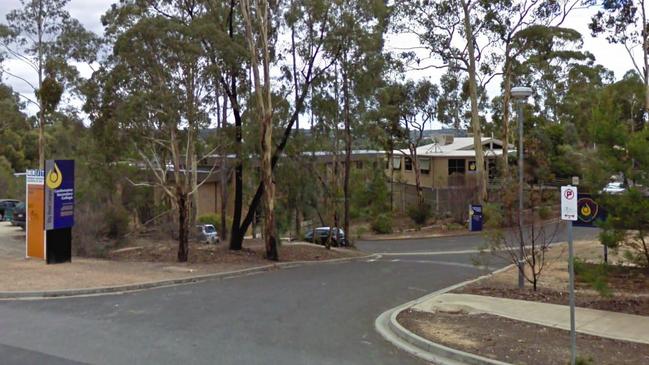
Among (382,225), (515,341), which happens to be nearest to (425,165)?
(382,225)

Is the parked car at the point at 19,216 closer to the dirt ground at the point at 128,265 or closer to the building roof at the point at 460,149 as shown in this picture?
the dirt ground at the point at 128,265

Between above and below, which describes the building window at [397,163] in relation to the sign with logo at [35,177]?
above

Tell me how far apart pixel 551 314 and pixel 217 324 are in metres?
6.06

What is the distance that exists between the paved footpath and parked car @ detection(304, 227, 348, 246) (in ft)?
71.2

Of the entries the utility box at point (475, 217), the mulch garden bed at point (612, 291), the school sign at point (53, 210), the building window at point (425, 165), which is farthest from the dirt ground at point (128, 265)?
the building window at point (425, 165)

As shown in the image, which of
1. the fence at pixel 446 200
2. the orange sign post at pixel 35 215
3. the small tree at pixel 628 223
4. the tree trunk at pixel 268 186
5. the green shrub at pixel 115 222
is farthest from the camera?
the fence at pixel 446 200

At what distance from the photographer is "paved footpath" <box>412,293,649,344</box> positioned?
9969 mm

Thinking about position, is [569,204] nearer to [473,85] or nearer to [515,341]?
[515,341]

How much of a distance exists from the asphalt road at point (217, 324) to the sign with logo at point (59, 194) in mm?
5545

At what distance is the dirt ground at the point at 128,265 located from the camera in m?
14.8

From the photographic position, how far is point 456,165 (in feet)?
185

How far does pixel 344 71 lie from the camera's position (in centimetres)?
2700

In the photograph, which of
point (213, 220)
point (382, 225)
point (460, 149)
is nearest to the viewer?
point (213, 220)

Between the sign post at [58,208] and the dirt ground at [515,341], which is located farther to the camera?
the sign post at [58,208]
